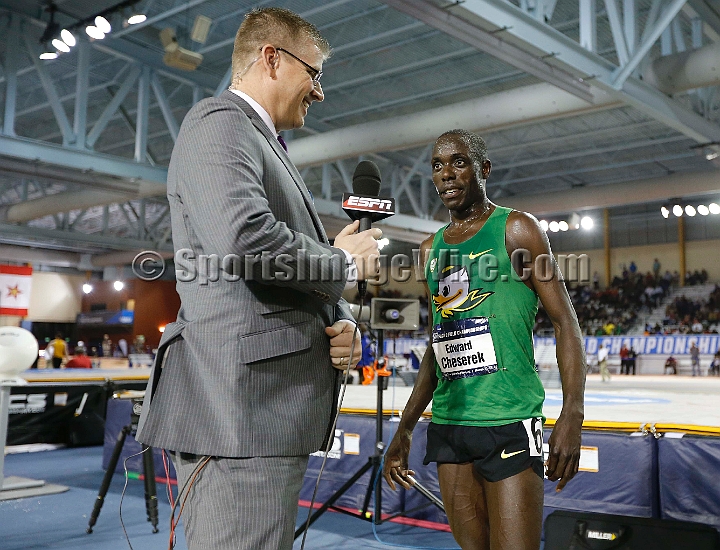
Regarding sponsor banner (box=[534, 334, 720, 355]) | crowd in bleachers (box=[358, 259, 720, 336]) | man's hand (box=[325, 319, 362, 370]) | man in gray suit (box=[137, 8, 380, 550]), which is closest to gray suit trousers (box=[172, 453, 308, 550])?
man in gray suit (box=[137, 8, 380, 550])

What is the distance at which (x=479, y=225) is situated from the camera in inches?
79.4

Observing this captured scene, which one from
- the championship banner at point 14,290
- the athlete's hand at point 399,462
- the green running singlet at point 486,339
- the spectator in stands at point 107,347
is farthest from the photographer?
the spectator in stands at point 107,347

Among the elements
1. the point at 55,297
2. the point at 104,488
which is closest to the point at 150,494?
the point at 104,488

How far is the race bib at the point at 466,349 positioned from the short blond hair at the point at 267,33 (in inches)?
38.0

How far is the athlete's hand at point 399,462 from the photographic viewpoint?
204 centimetres

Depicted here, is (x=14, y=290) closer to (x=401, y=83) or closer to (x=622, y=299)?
(x=401, y=83)

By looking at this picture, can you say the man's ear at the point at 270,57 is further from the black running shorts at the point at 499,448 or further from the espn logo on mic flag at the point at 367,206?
the black running shorts at the point at 499,448

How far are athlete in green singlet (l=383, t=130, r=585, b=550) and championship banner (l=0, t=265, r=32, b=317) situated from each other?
990 cm

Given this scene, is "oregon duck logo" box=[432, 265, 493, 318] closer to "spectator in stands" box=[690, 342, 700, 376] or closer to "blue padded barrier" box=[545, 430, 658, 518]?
"blue padded barrier" box=[545, 430, 658, 518]

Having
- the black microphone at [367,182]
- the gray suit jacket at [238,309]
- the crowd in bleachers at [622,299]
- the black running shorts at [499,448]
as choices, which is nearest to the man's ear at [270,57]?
the gray suit jacket at [238,309]

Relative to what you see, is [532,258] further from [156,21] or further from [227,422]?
[156,21]

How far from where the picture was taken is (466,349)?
1942 mm

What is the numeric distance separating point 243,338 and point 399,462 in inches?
43.3

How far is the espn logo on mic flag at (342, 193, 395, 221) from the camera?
1.47 metres
